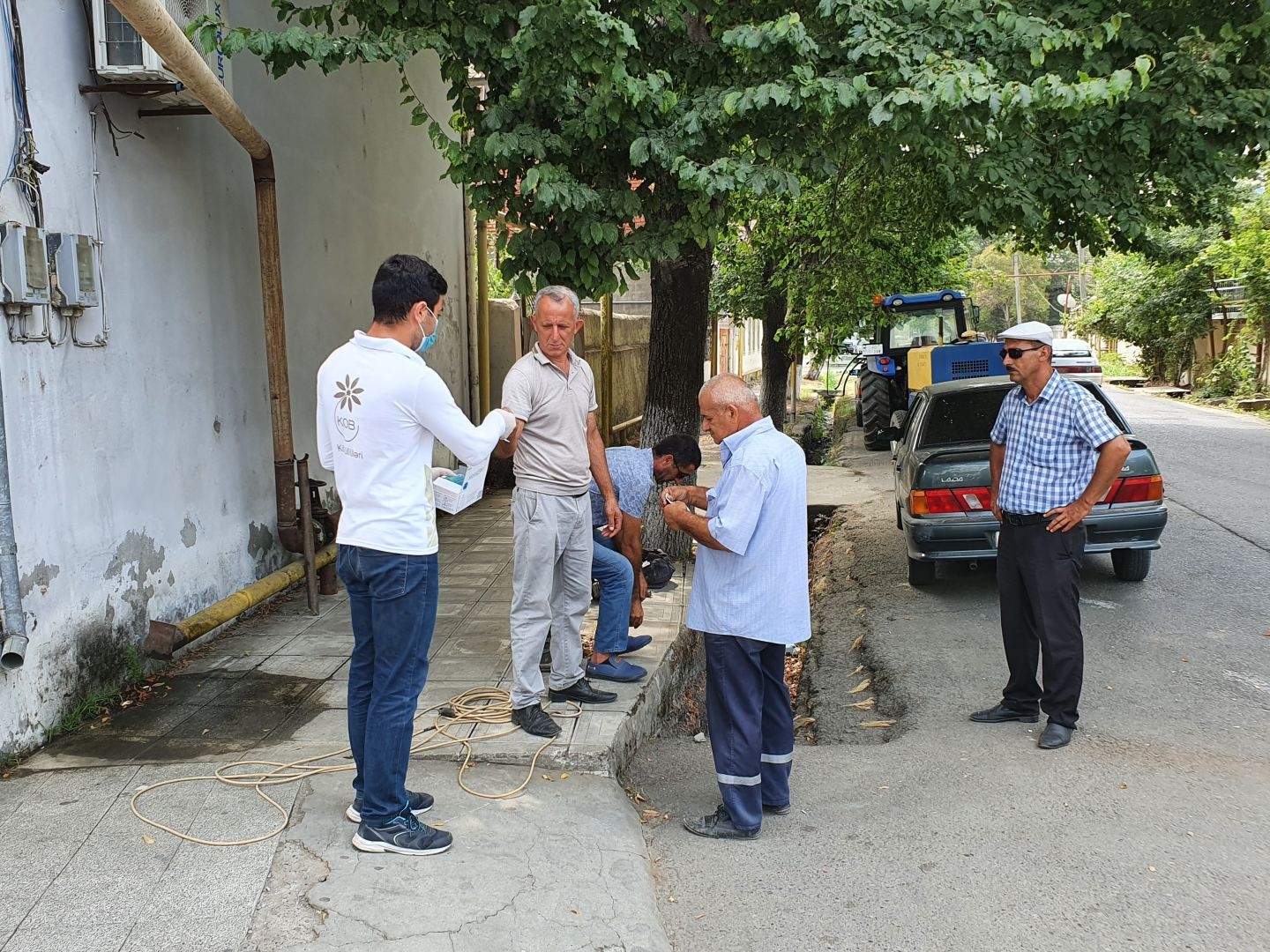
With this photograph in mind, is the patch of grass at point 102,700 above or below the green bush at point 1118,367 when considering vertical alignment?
below

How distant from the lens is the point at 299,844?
12.0 ft

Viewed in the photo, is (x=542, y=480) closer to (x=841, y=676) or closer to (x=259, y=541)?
(x=841, y=676)

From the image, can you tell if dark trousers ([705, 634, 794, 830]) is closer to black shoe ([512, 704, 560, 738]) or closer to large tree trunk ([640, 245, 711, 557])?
black shoe ([512, 704, 560, 738])

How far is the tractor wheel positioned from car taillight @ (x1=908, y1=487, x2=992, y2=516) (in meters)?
10.3

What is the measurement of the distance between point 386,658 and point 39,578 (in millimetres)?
2022

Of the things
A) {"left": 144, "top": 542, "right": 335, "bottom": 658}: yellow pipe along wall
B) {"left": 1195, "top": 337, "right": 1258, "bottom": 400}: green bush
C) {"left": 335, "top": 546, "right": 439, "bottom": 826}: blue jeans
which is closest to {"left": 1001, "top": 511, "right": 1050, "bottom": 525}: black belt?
{"left": 335, "top": 546, "right": 439, "bottom": 826}: blue jeans

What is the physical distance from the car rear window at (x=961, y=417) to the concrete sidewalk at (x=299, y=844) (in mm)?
3800

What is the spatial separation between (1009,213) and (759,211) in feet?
25.0

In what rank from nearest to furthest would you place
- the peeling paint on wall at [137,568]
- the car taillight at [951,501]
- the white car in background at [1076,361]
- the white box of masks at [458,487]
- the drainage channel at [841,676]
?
1. the white box of masks at [458,487]
2. the peeling paint on wall at [137,568]
3. the drainage channel at [841,676]
4. the car taillight at [951,501]
5. the white car in background at [1076,361]

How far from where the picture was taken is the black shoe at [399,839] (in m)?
3.60

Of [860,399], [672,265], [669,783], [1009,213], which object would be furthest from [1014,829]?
[860,399]

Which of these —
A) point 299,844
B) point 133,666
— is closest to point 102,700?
point 133,666

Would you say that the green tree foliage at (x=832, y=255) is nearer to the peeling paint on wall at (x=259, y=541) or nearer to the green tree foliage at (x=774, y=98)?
the green tree foliage at (x=774, y=98)

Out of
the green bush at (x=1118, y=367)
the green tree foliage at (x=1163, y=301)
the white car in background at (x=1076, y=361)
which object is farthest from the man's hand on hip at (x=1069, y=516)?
the green bush at (x=1118, y=367)
